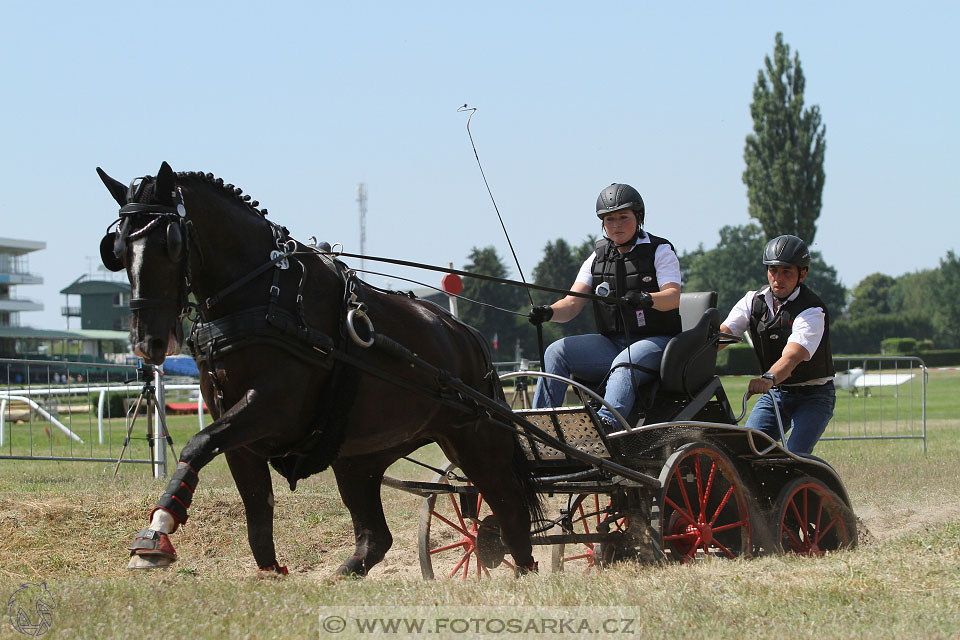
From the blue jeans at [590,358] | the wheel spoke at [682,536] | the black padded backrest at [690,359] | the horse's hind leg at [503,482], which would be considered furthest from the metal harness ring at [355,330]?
the wheel spoke at [682,536]

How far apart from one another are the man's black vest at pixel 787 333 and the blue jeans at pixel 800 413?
0.38ft

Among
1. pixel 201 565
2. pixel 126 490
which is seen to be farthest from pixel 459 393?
pixel 126 490

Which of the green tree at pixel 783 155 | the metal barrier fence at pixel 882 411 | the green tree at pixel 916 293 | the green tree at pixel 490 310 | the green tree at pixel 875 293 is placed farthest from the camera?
the green tree at pixel 875 293

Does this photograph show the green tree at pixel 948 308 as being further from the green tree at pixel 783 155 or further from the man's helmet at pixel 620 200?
the man's helmet at pixel 620 200

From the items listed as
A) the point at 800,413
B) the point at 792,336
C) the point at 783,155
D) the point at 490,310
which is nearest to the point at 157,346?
the point at 792,336

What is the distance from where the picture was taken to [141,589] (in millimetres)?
4496

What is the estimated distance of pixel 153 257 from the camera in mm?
4543

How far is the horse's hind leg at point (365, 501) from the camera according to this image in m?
5.98

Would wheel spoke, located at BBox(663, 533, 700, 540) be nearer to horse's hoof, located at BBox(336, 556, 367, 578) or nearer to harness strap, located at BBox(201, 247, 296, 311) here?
horse's hoof, located at BBox(336, 556, 367, 578)

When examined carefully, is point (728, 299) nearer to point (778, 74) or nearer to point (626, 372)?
point (778, 74)

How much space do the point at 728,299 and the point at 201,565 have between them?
97.0 meters

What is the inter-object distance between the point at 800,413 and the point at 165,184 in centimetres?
453

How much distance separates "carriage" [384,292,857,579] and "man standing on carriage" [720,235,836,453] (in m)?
0.33

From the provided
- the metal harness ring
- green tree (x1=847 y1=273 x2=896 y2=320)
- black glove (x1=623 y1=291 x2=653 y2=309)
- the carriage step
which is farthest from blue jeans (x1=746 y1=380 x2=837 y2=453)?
green tree (x1=847 y1=273 x2=896 y2=320)
